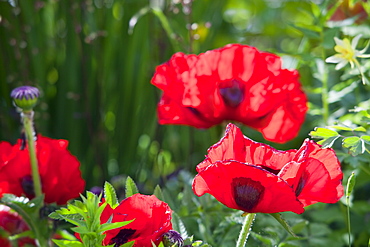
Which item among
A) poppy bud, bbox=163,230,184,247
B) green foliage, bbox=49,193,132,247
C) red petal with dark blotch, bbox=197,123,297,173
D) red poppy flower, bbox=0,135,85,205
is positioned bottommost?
red poppy flower, bbox=0,135,85,205

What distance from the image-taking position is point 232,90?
0.75 meters

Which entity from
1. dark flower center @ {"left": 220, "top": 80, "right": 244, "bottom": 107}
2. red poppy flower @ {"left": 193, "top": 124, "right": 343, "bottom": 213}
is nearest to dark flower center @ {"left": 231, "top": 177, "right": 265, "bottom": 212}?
red poppy flower @ {"left": 193, "top": 124, "right": 343, "bottom": 213}

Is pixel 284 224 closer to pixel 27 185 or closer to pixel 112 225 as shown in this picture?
pixel 112 225

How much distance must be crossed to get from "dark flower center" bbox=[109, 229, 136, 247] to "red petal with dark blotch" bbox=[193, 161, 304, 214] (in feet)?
0.25

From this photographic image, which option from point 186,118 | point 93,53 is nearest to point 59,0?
point 93,53

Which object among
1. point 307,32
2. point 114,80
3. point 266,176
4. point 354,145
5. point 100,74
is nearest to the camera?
point 266,176

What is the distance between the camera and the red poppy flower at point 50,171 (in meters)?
0.72

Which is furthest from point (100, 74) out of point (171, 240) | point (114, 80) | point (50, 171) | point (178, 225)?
point (171, 240)

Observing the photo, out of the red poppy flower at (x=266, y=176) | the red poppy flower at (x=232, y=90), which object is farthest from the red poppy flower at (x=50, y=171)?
the red poppy flower at (x=266, y=176)

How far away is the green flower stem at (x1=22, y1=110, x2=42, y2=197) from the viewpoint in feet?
2.20

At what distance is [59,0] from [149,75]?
0.79 feet

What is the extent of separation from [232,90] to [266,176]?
270 mm

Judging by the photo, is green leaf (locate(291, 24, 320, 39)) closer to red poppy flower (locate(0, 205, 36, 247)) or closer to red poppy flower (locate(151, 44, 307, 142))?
red poppy flower (locate(151, 44, 307, 142))

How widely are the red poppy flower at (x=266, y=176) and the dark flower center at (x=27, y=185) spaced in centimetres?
29
